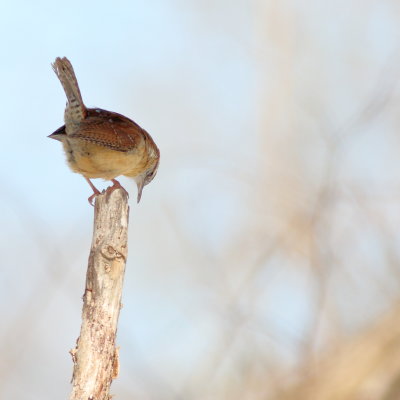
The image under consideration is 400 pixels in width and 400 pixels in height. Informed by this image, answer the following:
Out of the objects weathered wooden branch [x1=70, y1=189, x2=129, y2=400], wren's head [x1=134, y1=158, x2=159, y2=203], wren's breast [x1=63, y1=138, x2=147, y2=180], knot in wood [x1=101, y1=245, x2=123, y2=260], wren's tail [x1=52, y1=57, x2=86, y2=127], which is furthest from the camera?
wren's head [x1=134, y1=158, x2=159, y2=203]

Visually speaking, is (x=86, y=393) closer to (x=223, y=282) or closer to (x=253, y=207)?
(x=223, y=282)

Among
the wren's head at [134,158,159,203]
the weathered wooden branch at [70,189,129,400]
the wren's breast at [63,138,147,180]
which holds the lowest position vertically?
the weathered wooden branch at [70,189,129,400]

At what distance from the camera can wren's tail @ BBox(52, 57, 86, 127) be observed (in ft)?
15.3

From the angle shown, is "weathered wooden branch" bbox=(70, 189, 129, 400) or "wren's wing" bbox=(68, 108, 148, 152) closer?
"weathered wooden branch" bbox=(70, 189, 129, 400)

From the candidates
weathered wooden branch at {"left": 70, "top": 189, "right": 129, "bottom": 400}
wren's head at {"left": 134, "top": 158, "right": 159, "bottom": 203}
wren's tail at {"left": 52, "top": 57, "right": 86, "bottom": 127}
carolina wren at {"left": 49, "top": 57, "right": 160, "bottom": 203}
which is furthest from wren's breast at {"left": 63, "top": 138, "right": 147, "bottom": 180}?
weathered wooden branch at {"left": 70, "top": 189, "right": 129, "bottom": 400}

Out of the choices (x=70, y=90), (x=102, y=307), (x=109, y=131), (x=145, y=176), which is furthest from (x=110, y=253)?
(x=145, y=176)

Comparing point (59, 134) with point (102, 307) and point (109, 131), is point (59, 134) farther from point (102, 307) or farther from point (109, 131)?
point (102, 307)

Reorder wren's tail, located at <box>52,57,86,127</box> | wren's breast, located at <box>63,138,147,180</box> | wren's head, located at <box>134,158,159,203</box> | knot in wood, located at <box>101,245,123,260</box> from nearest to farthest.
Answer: knot in wood, located at <box>101,245,123,260</box> → wren's tail, located at <box>52,57,86,127</box> → wren's breast, located at <box>63,138,147,180</box> → wren's head, located at <box>134,158,159,203</box>

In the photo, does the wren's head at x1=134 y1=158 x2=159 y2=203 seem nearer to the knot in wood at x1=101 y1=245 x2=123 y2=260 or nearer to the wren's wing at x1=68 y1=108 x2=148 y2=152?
the wren's wing at x1=68 y1=108 x2=148 y2=152

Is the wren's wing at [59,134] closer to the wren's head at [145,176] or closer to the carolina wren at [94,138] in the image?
the carolina wren at [94,138]

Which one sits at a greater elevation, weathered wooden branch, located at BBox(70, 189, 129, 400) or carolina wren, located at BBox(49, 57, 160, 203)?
carolina wren, located at BBox(49, 57, 160, 203)

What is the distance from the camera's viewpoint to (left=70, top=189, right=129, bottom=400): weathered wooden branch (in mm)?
2723

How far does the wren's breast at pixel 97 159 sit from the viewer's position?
4.78 metres

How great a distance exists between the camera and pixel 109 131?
188 inches
